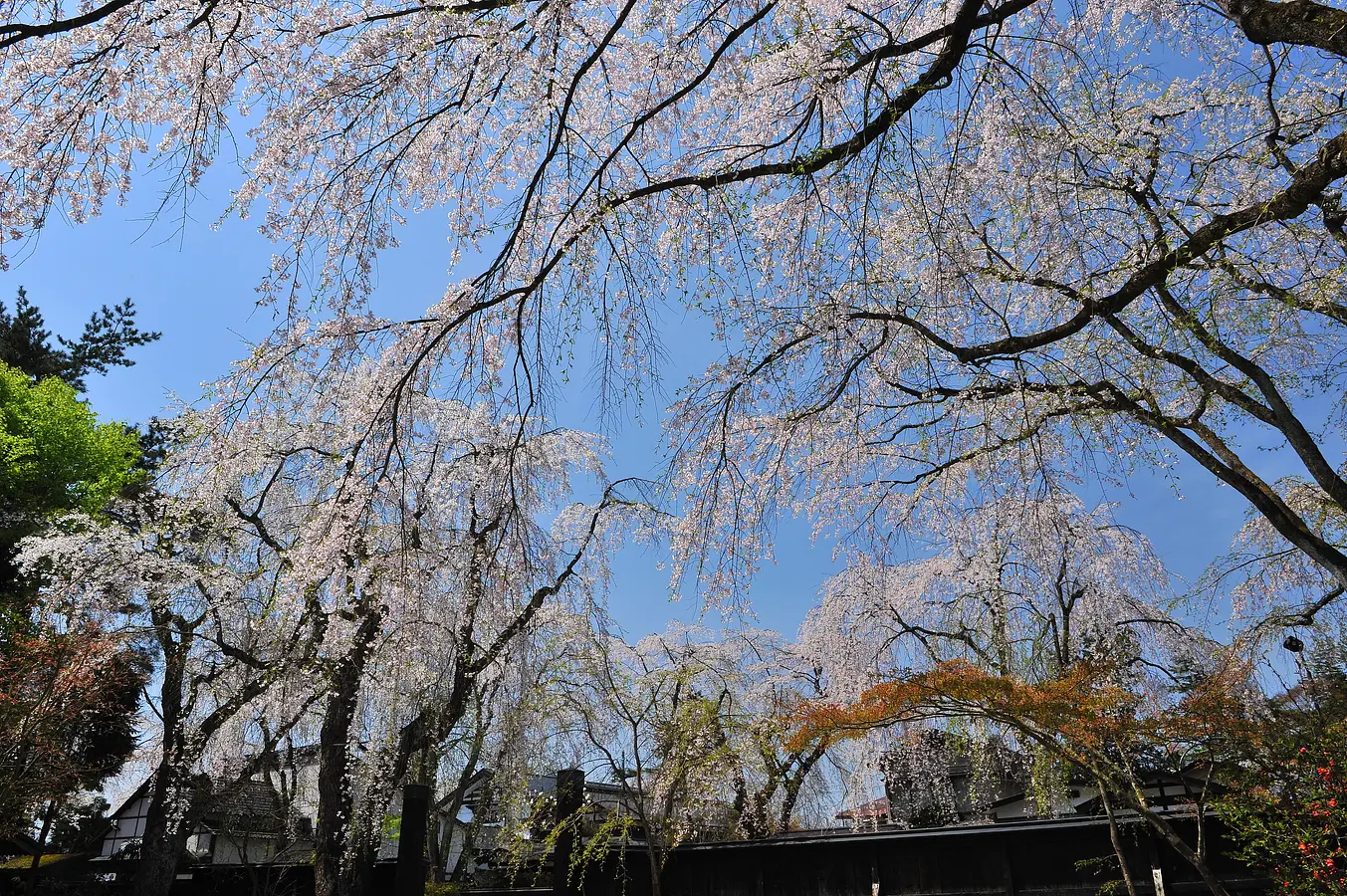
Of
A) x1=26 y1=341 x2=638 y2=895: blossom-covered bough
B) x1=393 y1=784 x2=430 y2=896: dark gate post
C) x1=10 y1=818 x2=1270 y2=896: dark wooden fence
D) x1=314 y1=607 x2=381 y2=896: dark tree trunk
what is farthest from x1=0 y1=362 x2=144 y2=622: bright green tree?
x1=10 y1=818 x2=1270 y2=896: dark wooden fence

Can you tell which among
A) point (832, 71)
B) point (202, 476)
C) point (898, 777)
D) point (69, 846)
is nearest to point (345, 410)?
point (202, 476)

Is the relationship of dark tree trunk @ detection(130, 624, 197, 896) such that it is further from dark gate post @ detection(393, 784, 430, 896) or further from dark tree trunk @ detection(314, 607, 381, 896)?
dark gate post @ detection(393, 784, 430, 896)

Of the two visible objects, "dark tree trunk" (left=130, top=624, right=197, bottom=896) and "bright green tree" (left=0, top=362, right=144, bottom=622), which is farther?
"bright green tree" (left=0, top=362, right=144, bottom=622)

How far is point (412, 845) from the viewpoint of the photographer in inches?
314

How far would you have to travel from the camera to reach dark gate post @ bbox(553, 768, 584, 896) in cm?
849

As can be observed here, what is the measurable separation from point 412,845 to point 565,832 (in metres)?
1.66

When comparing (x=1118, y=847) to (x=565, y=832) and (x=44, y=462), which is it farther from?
(x=44, y=462)

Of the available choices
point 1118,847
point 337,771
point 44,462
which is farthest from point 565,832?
point 44,462

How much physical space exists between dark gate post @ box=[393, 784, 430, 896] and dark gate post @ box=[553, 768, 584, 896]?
1411 millimetres

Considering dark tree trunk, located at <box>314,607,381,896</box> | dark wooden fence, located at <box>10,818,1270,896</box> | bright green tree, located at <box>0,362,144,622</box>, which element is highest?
bright green tree, located at <box>0,362,144,622</box>

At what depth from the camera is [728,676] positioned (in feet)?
53.3

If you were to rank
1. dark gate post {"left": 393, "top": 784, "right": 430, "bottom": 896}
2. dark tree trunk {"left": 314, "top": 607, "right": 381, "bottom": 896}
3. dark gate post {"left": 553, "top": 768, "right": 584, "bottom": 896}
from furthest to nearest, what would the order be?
dark tree trunk {"left": 314, "top": 607, "right": 381, "bottom": 896}, dark gate post {"left": 553, "top": 768, "right": 584, "bottom": 896}, dark gate post {"left": 393, "top": 784, "right": 430, "bottom": 896}

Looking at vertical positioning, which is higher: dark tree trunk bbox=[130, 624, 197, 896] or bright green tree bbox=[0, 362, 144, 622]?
bright green tree bbox=[0, 362, 144, 622]

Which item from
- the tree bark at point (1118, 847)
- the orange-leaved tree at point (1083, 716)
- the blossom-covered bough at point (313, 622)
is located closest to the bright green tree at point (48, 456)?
the blossom-covered bough at point (313, 622)
